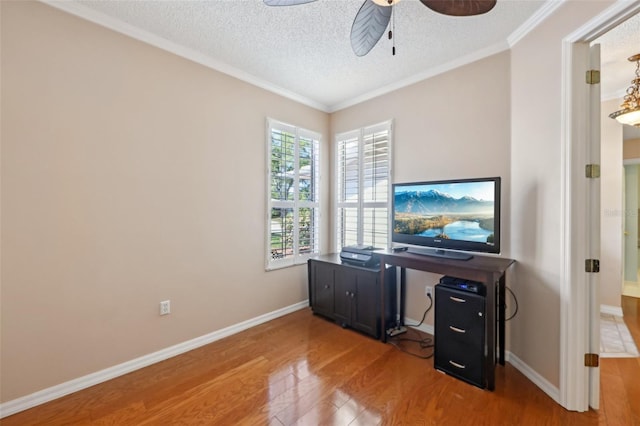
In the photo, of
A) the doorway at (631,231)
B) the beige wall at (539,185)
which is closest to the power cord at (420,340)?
the beige wall at (539,185)

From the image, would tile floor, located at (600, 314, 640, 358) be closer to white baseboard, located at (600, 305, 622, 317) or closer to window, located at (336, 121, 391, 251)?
white baseboard, located at (600, 305, 622, 317)

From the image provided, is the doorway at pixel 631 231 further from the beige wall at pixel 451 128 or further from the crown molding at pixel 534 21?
the crown molding at pixel 534 21

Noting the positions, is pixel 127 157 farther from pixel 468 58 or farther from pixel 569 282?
pixel 569 282

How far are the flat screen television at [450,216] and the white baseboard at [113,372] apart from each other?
1.88m

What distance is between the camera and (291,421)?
5.41 feet

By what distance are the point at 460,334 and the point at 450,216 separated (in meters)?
0.94

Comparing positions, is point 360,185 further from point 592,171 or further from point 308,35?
point 592,171

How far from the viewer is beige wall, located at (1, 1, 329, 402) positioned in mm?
1753

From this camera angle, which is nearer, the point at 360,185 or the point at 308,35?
the point at 308,35

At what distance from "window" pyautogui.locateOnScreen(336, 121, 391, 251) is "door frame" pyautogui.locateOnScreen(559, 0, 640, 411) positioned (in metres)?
1.61

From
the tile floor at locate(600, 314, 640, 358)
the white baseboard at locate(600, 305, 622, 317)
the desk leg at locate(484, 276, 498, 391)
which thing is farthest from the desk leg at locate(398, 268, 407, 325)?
the white baseboard at locate(600, 305, 622, 317)

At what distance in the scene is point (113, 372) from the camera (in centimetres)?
209

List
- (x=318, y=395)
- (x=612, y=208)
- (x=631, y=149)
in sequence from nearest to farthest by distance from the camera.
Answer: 1. (x=318, y=395)
2. (x=612, y=208)
3. (x=631, y=149)

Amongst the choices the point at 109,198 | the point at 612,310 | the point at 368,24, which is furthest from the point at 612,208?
the point at 109,198
